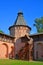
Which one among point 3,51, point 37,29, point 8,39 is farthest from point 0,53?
point 37,29

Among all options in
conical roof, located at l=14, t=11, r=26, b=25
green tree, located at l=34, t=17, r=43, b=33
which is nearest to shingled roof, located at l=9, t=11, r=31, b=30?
conical roof, located at l=14, t=11, r=26, b=25

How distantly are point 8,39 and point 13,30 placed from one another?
287 cm

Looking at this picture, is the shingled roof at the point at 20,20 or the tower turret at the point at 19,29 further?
the shingled roof at the point at 20,20

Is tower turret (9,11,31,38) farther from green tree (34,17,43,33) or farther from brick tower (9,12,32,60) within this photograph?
green tree (34,17,43,33)

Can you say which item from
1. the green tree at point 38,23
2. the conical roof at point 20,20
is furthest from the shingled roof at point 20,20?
the green tree at point 38,23

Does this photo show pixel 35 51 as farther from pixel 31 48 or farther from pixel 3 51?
pixel 3 51

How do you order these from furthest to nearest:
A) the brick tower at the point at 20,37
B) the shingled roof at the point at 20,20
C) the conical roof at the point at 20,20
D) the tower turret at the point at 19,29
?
the conical roof at the point at 20,20, the shingled roof at the point at 20,20, the tower turret at the point at 19,29, the brick tower at the point at 20,37

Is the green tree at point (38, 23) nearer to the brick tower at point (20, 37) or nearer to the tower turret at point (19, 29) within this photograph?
the brick tower at point (20, 37)

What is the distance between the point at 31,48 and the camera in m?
36.2

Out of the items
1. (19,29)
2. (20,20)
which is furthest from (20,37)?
(20,20)

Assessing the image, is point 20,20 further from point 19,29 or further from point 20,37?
point 20,37

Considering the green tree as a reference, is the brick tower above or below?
below

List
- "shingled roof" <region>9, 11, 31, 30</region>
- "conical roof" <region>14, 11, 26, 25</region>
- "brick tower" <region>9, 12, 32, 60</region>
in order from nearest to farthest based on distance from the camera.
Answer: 1. "brick tower" <region>9, 12, 32, 60</region>
2. "shingled roof" <region>9, 11, 31, 30</region>
3. "conical roof" <region>14, 11, 26, 25</region>

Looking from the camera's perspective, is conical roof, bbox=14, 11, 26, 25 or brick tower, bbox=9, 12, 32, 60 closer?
brick tower, bbox=9, 12, 32, 60
